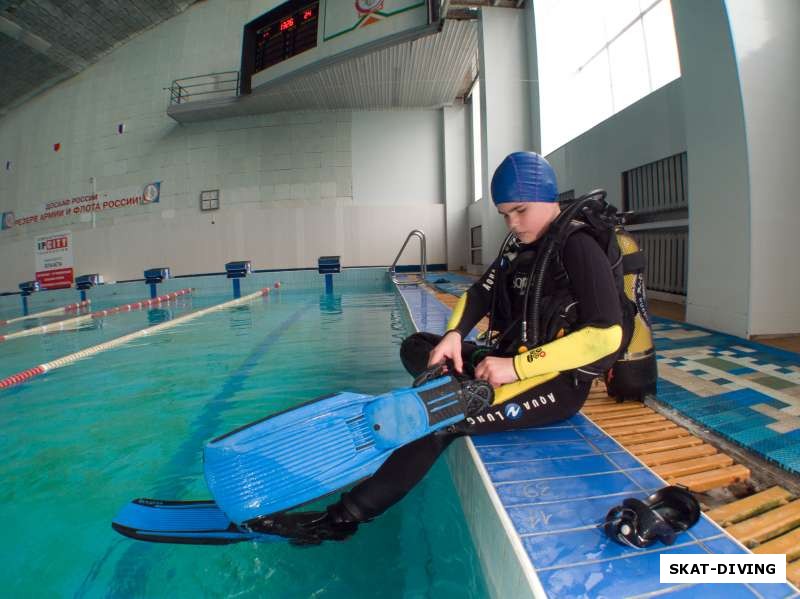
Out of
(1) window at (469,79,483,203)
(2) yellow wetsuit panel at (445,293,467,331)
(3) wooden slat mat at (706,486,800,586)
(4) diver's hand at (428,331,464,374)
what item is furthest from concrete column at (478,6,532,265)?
(3) wooden slat mat at (706,486,800,586)

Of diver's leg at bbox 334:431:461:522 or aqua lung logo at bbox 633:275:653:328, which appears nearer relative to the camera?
diver's leg at bbox 334:431:461:522

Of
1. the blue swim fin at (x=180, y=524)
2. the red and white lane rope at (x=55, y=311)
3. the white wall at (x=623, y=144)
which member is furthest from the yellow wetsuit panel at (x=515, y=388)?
the red and white lane rope at (x=55, y=311)

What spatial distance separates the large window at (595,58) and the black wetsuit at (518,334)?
399 cm

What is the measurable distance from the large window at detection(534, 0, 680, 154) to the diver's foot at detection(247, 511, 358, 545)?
4882 mm

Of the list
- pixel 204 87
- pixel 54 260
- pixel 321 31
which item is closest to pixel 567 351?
pixel 321 31

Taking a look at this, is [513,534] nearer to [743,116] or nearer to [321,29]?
[743,116]

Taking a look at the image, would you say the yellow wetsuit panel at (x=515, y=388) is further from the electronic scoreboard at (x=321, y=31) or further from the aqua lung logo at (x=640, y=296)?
the electronic scoreboard at (x=321, y=31)

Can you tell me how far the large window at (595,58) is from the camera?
15.4 ft

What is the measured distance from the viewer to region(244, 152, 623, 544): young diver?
121 cm

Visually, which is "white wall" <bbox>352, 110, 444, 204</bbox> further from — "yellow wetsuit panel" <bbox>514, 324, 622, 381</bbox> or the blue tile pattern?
"yellow wetsuit panel" <bbox>514, 324, 622, 381</bbox>

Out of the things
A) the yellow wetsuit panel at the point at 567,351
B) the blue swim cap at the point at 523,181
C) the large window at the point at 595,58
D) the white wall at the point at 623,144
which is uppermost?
the large window at the point at 595,58

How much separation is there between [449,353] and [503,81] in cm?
726

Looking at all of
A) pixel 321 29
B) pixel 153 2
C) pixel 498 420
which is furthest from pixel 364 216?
pixel 498 420

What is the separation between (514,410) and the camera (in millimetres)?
1403
